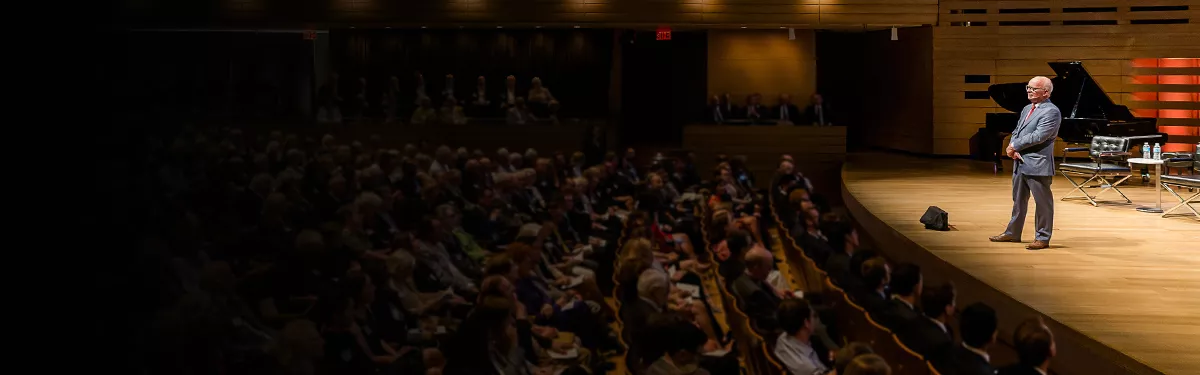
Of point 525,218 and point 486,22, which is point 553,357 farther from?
point 486,22

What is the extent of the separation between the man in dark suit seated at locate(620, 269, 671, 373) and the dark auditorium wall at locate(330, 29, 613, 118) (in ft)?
40.0

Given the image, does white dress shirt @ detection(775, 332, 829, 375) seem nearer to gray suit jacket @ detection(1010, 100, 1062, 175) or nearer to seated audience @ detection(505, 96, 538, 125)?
gray suit jacket @ detection(1010, 100, 1062, 175)

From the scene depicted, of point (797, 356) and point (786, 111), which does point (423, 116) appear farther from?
point (797, 356)

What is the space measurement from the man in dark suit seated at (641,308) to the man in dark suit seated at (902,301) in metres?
0.87

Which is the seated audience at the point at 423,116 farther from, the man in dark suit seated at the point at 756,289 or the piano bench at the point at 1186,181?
the man in dark suit seated at the point at 756,289

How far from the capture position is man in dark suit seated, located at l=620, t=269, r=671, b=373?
13.2 feet

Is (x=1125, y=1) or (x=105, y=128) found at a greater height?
(x=1125, y=1)

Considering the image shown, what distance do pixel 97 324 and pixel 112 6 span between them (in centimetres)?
90

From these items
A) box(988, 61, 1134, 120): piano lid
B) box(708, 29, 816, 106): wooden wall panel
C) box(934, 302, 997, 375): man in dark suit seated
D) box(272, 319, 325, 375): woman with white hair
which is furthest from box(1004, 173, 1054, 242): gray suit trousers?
box(708, 29, 816, 106): wooden wall panel

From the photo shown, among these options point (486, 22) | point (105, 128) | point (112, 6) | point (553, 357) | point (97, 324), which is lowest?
point (553, 357)

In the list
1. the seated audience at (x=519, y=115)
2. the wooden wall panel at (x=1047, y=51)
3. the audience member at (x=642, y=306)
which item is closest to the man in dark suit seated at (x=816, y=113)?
the wooden wall panel at (x=1047, y=51)

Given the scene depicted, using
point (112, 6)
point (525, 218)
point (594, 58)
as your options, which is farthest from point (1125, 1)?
point (112, 6)

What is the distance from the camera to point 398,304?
504 cm

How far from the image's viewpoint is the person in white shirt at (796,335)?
4062 mm
